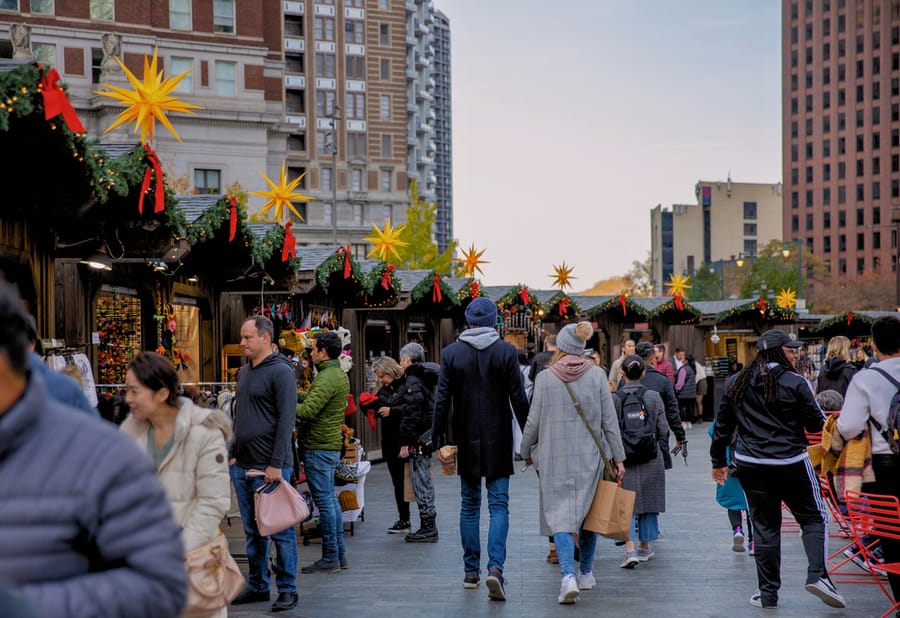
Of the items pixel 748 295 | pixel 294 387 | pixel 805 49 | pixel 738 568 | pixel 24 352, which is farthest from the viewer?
pixel 805 49

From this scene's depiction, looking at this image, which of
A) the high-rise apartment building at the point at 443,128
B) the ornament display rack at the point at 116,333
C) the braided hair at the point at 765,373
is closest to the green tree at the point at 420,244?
the ornament display rack at the point at 116,333

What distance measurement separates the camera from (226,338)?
49.0ft

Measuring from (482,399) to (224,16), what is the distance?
49.6 m

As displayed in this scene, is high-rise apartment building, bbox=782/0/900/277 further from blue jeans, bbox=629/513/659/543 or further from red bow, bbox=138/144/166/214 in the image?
red bow, bbox=138/144/166/214

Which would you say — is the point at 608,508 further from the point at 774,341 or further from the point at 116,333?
the point at 116,333

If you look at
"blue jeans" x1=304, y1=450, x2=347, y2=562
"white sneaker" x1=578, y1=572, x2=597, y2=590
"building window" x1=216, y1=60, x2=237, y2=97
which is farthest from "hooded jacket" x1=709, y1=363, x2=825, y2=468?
"building window" x1=216, y1=60, x2=237, y2=97

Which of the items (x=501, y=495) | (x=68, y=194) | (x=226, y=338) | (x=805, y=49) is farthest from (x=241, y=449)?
(x=805, y=49)

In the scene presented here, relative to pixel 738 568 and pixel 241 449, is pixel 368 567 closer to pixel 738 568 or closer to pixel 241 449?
pixel 241 449

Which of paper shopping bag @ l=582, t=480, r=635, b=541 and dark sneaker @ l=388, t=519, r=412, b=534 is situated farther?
dark sneaker @ l=388, t=519, r=412, b=534

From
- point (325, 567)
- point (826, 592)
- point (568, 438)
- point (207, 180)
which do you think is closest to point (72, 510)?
point (568, 438)

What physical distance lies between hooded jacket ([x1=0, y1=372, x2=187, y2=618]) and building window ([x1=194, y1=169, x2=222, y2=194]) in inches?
1997

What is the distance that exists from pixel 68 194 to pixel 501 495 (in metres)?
3.77

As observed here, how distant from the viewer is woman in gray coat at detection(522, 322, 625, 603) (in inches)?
295

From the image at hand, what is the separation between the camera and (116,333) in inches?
470
